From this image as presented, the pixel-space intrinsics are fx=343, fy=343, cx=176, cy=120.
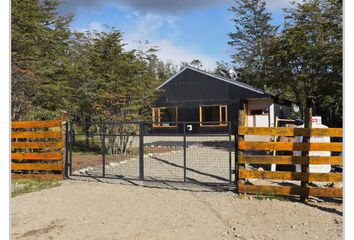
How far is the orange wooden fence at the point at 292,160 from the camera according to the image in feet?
Result: 20.4

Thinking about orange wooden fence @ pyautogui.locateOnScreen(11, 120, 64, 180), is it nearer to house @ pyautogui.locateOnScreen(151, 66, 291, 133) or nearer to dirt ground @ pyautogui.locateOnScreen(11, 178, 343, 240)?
dirt ground @ pyautogui.locateOnScreen(11, 178, 343, 240)

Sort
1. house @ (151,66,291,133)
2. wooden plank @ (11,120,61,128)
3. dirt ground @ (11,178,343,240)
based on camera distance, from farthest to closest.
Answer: house @ (151,66,291,133) < wooden plank @ (11,120,61,128) < dirt ground @ (11,178,343,240)

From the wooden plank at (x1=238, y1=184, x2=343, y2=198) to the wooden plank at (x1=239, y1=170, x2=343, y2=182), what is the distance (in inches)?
7.0

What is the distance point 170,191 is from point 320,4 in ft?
42.5

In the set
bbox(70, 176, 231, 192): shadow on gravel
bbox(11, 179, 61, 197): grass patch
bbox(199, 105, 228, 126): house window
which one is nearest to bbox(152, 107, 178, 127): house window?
bbox(199, 105, 228, 126): house window

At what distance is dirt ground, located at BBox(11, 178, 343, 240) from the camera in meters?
4.70

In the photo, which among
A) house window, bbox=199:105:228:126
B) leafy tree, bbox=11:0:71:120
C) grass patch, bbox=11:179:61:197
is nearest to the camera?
grass patch, bbox=11:179:61:197

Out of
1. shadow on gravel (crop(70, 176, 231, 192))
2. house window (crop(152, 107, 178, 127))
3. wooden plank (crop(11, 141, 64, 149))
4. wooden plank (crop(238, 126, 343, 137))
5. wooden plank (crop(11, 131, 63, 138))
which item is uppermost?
house window (crop(152, 107, 178, 127))

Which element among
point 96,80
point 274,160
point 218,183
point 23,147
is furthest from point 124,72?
point 274,160

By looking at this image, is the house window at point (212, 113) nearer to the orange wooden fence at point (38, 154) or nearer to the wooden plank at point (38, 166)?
the orange wooden fence at point (38, 154)

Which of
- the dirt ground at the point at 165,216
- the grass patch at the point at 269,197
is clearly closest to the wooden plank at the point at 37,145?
the dirt ground at the point at 165,216

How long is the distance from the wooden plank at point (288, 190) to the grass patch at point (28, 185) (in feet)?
14.6

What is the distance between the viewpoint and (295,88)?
1756cm
